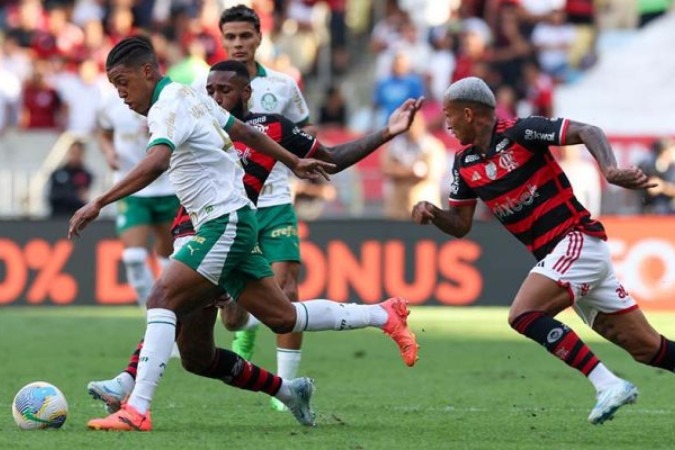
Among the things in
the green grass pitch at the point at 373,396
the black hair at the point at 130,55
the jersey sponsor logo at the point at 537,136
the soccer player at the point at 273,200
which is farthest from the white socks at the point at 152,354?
the jersey sponsor logo at the point at 537,136

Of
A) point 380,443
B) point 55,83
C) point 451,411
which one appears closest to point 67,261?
point 55,83

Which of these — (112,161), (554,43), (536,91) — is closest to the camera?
(112,161)

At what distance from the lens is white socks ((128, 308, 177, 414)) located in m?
8.65

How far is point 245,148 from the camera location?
1027 cm

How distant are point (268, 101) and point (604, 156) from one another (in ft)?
9.59

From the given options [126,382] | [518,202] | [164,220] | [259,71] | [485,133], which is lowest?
[126,382]

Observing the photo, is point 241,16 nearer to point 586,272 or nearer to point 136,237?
point 586,272

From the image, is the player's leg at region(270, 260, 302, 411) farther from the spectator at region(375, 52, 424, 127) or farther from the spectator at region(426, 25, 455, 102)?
the spectator at region(426, 25, 455, 102)

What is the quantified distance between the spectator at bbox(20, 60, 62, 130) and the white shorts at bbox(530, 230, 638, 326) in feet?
51.8

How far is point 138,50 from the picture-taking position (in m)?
8.62

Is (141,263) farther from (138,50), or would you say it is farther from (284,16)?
(284,16)

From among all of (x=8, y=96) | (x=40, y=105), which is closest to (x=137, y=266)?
(x=40, y=105)

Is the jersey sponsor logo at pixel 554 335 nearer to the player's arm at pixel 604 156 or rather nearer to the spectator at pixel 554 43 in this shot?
the player's arm at pixel 604 156

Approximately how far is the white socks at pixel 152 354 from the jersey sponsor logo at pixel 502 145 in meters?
2.16
